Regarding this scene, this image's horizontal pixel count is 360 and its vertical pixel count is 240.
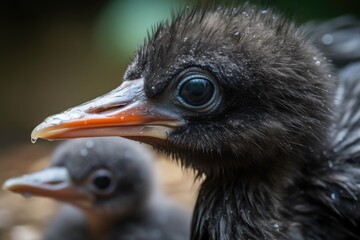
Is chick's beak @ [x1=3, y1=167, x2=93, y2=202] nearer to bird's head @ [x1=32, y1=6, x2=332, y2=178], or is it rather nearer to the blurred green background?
bird's head @ [x1=32, y1=6, x2=332, y2=178]

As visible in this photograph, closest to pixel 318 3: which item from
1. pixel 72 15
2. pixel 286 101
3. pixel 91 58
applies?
pixel 91 58

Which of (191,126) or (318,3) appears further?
(318,3)

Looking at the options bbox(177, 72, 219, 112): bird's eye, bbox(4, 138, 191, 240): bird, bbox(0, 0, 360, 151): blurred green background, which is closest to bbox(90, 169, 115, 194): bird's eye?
bbox(4, 138, 191, 240): bird

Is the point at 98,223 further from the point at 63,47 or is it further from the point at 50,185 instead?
the point at 63,47

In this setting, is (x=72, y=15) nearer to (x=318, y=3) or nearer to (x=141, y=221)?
(x=318, y=3)

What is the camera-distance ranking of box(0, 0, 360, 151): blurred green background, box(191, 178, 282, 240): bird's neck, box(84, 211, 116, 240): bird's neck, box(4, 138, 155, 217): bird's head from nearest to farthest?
1. box(191, 178, 282, 240): bird's neck
2. box(4, 138, 155, 217): bird's head
3. box(84, 211, 116, 240): bird's neck
4. box(0, 0, 360, 151): blurred green background

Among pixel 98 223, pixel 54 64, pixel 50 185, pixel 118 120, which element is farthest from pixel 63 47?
pixel 118 120
